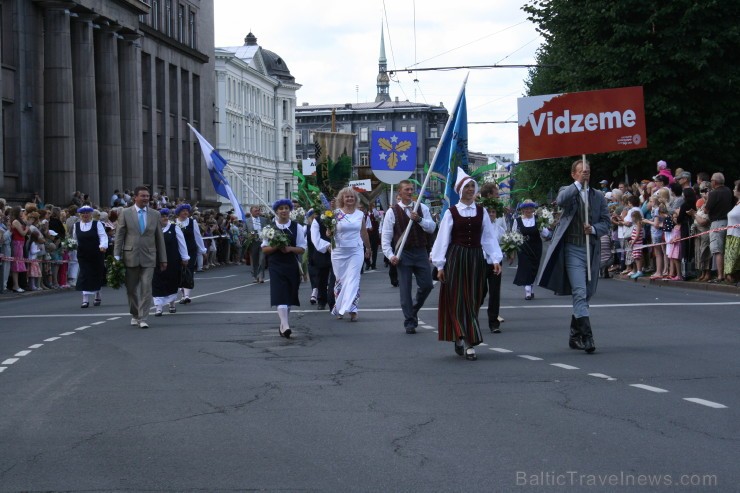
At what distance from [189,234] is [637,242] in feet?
36.4

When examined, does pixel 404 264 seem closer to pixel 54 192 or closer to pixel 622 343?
pixel 622 343

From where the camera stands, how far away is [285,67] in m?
122

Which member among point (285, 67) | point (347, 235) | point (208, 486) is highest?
point (285, 67)

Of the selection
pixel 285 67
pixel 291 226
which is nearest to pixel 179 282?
pixel 291 226

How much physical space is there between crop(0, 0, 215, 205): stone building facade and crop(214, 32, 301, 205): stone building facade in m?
16.1

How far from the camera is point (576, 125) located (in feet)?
53.7

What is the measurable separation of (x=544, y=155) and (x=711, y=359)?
518 centimetres

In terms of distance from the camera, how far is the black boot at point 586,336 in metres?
12.6

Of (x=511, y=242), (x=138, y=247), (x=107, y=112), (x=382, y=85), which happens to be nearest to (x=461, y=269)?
(x=511, y=242)

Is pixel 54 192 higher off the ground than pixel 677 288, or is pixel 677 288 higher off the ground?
pixel 54 192

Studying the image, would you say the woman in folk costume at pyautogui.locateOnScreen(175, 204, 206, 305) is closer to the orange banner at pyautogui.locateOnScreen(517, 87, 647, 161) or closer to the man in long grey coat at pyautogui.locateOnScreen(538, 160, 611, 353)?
the orange banner at pyautogui.locateOnScreen(517, 87, 647, 161)

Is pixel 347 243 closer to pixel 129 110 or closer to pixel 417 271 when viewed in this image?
pixel 417 271

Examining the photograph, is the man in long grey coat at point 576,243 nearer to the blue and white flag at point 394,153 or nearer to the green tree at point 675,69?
the blue and white flag at point 394,153
